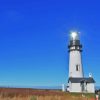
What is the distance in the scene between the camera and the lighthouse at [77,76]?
2053 inches

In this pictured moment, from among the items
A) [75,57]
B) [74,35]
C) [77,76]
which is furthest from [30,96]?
[74,35]

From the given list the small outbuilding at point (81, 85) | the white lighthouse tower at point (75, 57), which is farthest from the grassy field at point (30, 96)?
the white lighthouse tower at point (75, 57)

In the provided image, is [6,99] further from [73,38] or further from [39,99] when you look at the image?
[73,38]

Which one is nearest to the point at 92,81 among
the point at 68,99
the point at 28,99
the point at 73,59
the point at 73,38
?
the point at 73,59

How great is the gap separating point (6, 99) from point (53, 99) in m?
3.74

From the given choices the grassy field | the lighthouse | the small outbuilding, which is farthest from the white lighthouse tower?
the grassy field

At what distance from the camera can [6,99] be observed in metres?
20.0

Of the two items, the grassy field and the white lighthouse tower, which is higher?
the white lighthouse tower

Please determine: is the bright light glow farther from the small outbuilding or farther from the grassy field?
the grassy field

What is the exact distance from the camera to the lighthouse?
52134 mm

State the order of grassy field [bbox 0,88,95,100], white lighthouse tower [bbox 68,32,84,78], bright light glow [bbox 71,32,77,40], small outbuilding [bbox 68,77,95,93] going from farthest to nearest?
bright light glow [bbox 71,32,77,40] < white lighthouse tower [bbox 68,32,84,78] < small outbuilding [bbox 68,77,95,93] < grassy field [bbox 0,88,95,100]

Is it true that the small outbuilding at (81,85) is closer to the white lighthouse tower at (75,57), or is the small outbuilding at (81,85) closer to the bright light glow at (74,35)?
the white lighthouse tower at (75,57)

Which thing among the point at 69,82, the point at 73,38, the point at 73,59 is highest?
the point at 73,38

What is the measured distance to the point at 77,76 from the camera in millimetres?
52875
